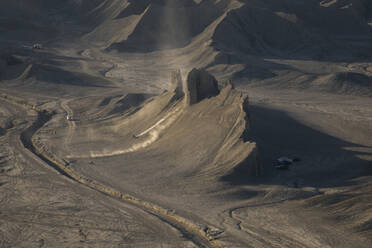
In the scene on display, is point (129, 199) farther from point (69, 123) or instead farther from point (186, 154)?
point (69, 123)

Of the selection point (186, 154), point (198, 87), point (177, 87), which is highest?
point (198, 87)

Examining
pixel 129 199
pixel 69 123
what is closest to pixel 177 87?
pixel 69 123

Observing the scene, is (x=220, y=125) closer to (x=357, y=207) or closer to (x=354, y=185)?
(x=354, y=185)

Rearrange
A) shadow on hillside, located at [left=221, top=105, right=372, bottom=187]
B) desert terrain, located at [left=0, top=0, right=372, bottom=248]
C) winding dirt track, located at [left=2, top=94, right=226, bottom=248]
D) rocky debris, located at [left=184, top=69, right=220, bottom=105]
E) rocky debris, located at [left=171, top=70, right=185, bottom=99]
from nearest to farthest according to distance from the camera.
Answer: winding dirt track, located at [left=2, top=94, right=226, bottom=248], desert terrain, located at [left=0, top=0, right=372, bottom=248], shadow on hillside, located at [left=221, top=105, right=372, bottom=187], rocky debris, located at [left=184, top=69, right=220, bottom=105], rocky debris, located at [left=171, top=70, right=185, bottom=99]

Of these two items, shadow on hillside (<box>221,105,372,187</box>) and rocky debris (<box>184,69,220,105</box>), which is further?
rocky debris (<box>184,69,220,105</box>)

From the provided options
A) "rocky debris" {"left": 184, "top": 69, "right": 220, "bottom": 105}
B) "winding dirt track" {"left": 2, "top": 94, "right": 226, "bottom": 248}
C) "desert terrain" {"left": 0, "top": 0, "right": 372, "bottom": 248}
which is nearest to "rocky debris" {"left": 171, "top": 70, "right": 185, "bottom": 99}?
"desert terrain" {"left": 0, "top": 0, "right": 372, "bottom": 248}

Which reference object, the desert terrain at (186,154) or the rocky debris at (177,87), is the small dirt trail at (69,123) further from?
the rocky debris at (177,87)

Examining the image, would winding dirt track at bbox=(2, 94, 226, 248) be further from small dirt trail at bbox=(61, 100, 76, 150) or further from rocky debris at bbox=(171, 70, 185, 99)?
rocky debris at bbox=(171, 70, 185, 99)
